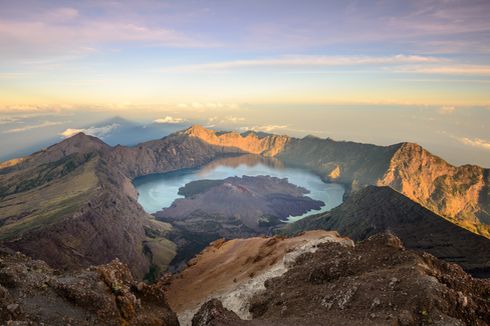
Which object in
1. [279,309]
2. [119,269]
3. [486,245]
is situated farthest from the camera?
[486,245]

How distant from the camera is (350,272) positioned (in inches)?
1521

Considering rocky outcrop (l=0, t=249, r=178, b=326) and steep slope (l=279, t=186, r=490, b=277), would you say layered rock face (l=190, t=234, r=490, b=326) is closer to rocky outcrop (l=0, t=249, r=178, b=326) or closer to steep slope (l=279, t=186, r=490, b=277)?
rocky outcrop (l=0, t=249, r=178, b=326)

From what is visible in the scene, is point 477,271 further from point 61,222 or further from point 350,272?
point 61,222

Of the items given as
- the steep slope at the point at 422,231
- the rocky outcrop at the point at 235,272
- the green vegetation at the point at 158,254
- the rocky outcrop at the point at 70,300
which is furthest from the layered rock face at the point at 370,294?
the green vegetation at the point at 158,254

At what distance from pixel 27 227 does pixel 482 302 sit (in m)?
181

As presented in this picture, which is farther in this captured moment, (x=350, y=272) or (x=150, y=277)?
(x=150, y=277)

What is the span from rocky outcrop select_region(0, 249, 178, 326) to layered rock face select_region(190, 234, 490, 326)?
6.42 metres

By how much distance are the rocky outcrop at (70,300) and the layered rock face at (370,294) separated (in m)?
6.42

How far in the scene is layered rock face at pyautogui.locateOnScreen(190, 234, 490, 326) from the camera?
91.6 ft

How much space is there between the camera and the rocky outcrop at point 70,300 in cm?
2591

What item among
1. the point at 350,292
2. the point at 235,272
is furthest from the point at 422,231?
the point at 350,292

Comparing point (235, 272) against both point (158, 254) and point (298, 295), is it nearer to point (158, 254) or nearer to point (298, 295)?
point (298, 295)

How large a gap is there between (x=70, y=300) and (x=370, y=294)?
86.3 feet

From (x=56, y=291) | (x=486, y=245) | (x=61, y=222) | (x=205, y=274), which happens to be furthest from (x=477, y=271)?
(x=61, y=222)
